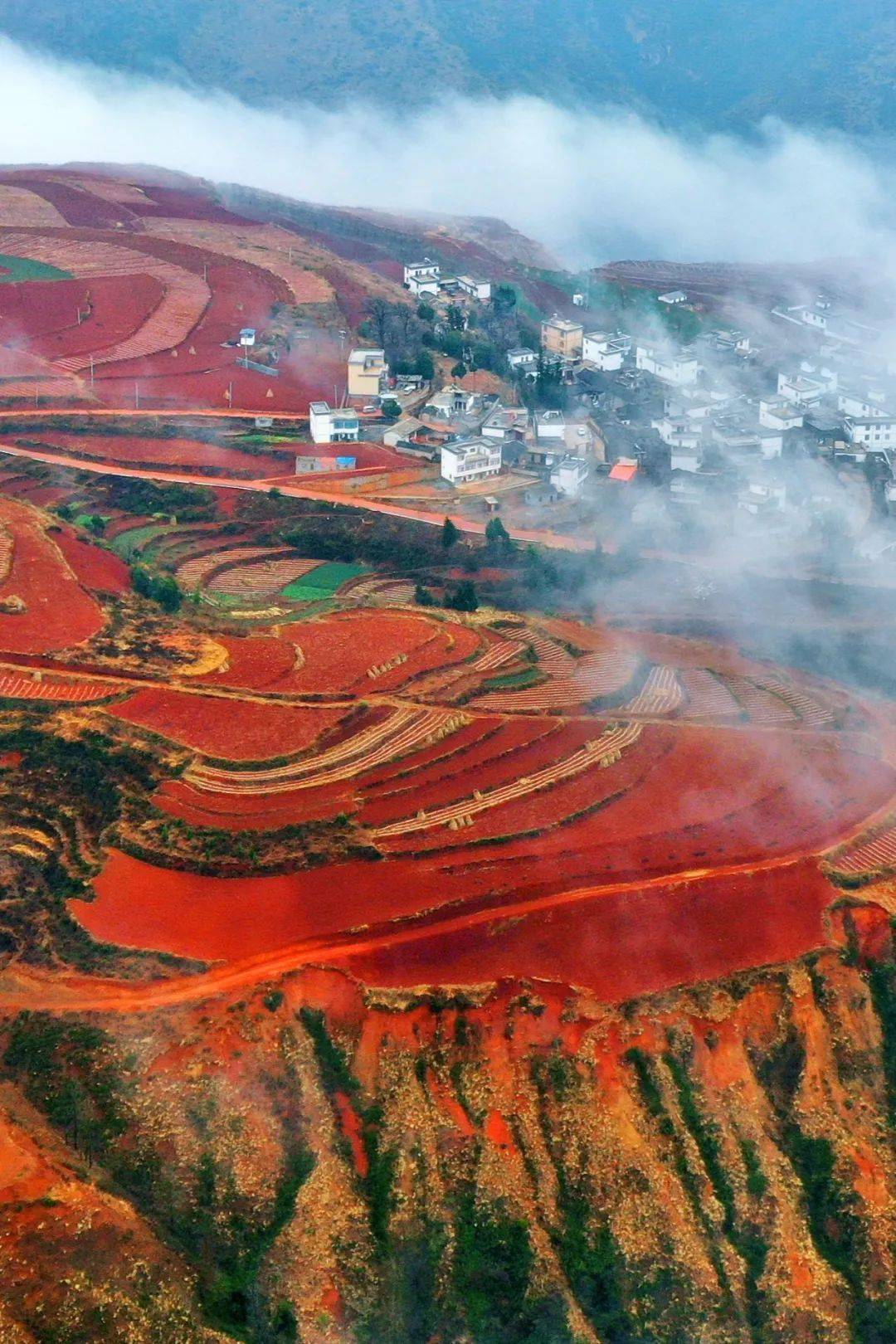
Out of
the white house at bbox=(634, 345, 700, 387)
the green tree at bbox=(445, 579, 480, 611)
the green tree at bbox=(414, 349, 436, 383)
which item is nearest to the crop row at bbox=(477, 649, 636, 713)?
the green tree at bbox=(445, 579, 480, 611)

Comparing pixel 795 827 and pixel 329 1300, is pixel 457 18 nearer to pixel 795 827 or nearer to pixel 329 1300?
pixel 795 827

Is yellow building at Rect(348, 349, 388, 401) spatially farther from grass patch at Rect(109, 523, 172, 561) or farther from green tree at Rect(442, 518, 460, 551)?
grass patch at Rect(109, 523, 172, 561)

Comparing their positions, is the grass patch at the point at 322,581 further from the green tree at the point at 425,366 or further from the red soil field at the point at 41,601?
the green tree at the point at 425,366

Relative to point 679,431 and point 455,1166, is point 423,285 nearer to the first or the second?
point 679,431

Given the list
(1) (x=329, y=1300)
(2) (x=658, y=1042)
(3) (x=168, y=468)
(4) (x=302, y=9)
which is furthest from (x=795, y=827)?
(4) (x=302, y=9)

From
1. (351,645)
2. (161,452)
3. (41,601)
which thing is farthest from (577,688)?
(161,452)

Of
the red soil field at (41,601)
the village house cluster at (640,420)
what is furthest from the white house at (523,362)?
the red soil field at (41,601)
